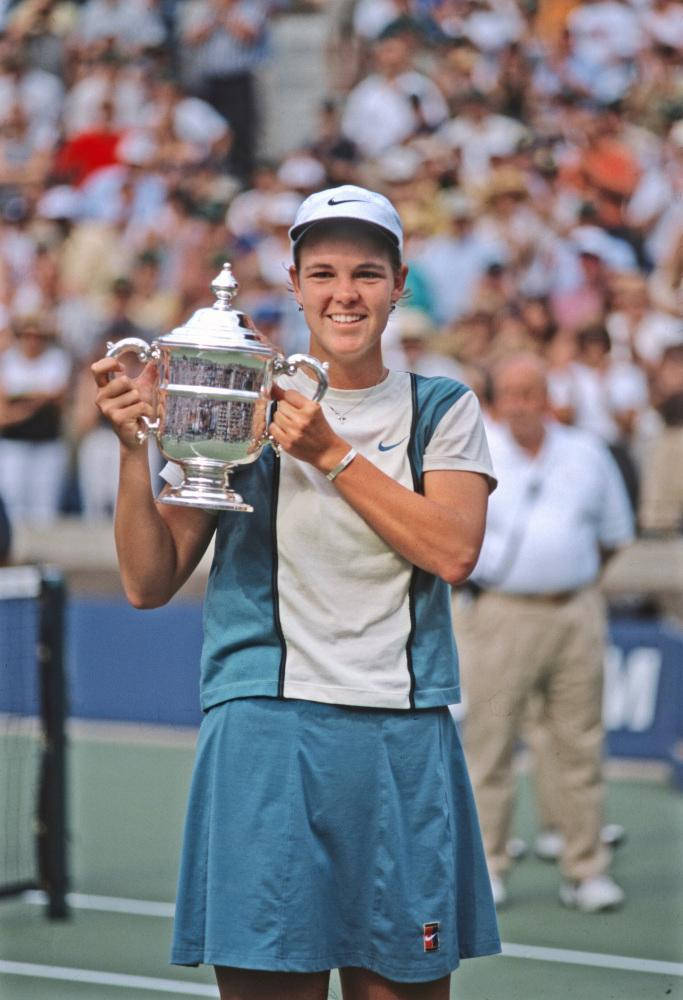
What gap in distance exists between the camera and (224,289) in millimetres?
3426

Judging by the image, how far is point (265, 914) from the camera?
3.24m

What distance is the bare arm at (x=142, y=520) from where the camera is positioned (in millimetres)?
3250

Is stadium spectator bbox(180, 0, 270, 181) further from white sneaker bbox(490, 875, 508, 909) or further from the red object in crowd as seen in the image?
white sneaker bbox(490, 875, 508, 909)

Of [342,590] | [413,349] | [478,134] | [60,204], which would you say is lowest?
[342,590]

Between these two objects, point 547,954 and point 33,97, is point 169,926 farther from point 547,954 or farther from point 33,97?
point 33,97

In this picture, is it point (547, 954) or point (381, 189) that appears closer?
point (547, 954)

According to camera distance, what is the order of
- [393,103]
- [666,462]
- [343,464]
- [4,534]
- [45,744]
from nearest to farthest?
[343,464] < [4,534] < [45,744] < [666,462] < [393,103]

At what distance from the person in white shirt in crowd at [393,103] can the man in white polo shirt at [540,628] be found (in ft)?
26.3

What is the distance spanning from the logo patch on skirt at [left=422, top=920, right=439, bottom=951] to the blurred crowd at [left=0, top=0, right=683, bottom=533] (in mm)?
7180

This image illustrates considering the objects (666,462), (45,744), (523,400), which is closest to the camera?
(45,744)

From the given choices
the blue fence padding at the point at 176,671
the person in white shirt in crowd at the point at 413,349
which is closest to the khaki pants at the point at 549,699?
the blue fence padding at the point at 176,671

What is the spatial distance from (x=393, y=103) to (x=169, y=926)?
9.90 meters

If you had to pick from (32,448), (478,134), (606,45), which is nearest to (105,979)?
(32,448)

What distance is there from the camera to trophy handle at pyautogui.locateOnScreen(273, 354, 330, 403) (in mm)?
3248
